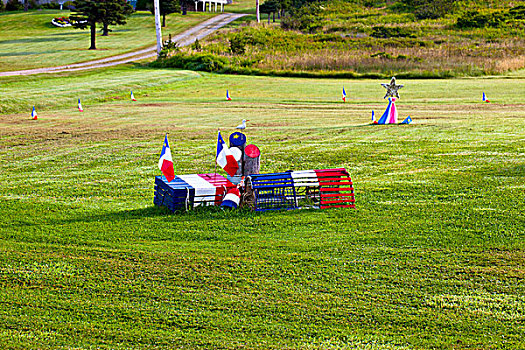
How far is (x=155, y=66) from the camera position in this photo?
149 feet

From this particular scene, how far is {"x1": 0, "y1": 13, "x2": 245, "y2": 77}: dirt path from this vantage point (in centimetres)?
4197

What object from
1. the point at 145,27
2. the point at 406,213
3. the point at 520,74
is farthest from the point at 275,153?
the point at 145,27

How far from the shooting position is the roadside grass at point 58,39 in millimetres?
49625

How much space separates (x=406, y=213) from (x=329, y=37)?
175 ft

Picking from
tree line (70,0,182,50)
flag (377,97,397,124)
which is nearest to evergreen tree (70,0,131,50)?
tree line (70,0,182,50)

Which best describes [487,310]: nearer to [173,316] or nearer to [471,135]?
[173,316]

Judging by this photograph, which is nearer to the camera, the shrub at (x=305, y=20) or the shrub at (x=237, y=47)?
the shrub at (x=237, y=47)

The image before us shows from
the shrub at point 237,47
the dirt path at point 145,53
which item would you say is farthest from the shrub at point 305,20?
the shrub at point 237,47

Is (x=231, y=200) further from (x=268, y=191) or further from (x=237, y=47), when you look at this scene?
(x=237, y=47)

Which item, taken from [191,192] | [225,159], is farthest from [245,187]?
[191,192]

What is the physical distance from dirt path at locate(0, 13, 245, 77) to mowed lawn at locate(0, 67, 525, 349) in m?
28.9

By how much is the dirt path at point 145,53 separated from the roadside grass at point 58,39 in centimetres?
159

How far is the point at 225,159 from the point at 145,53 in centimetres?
4879

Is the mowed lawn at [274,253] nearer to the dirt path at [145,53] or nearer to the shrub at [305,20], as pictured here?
the dirt path at [145,53]
